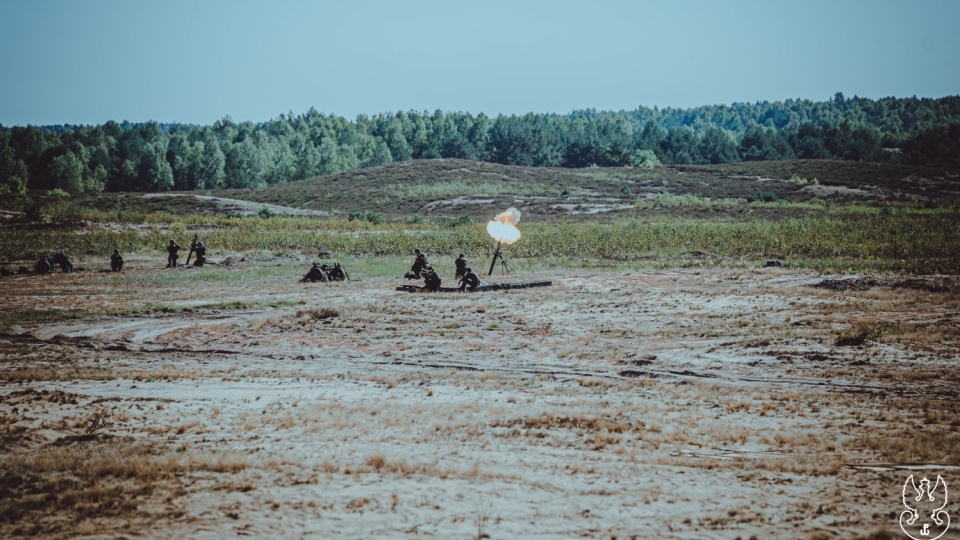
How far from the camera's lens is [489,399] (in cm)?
1384

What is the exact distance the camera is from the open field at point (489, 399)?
8.10 meters

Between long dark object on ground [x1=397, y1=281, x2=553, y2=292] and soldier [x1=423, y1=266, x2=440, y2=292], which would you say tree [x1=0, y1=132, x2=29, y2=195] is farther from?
soldier [x1=423, y1=266, x2=440, y2=292]

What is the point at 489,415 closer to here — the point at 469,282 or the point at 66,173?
the point at 469,282

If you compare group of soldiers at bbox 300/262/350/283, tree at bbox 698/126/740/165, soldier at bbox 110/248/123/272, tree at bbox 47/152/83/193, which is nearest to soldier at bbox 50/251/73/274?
soldier at bbox 110/248/123/272

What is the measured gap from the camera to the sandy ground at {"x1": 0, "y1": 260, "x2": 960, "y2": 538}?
8016mm

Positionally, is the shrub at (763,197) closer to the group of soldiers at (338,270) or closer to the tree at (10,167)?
the group of soldiers at (338,270)

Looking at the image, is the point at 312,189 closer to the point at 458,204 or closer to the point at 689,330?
the point at 458,204

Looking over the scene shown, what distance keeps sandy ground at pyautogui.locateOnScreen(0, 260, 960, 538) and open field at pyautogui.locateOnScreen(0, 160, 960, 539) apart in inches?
2.4

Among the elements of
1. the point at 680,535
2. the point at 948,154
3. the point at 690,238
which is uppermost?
the point at 948,154

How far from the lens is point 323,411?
1274cm

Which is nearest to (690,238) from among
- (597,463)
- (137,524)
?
(597,463)

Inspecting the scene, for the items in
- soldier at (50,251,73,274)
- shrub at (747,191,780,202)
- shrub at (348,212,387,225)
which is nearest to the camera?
soldier at (50,251,73,274)

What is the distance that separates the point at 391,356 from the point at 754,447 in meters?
9.79
